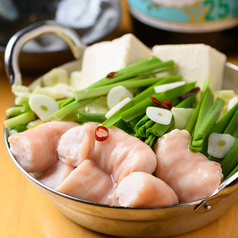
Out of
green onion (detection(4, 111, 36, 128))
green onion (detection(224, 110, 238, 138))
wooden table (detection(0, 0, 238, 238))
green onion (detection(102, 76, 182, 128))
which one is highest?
green onion (detection(102, 76, 182, 128))

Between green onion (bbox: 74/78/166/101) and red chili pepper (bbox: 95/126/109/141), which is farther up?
red chili pepper (bbox: 95/126/109/141)

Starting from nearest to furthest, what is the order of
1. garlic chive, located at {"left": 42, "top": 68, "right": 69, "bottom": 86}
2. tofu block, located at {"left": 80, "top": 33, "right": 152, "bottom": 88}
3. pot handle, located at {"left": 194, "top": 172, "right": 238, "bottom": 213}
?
pot handle, located at {"left": 194, "top": 172, "right": 238, "bottom": 213} → tofu block, located at {"left": 80, "top": 33, "right": 152, "bottom": 88} → garlic chive, located at {"left": 42, "top": 68, "right": 69, "bottom": 86}

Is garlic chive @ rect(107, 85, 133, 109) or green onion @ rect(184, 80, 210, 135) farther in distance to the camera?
garlic chive @ rect(107, 85, 133, 109)

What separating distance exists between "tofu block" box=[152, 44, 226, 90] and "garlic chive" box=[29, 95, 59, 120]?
0.60 metres

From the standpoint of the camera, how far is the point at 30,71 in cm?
235

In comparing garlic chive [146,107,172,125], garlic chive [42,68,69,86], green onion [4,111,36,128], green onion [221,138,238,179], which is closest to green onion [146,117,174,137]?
garlic chive [146,107,172,125]

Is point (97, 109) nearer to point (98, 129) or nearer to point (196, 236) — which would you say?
point (98, 129)

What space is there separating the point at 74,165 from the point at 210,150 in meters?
0.51

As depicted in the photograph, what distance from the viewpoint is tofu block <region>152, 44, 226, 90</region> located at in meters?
1.74

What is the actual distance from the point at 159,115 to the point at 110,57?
1.79 ft

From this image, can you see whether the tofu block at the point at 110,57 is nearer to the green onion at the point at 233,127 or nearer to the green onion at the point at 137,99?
the green onion at the point at 137,99

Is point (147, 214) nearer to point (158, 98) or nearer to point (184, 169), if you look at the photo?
point (184, 169)

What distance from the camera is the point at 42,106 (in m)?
1.56

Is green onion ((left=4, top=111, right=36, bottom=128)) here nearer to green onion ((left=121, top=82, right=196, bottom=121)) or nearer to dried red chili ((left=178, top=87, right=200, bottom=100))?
green onion ((left=121, top=82, right=196, bottom=121))
